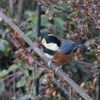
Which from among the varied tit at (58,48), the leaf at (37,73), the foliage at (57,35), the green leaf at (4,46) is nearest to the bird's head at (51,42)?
the varied tit at (58,48)

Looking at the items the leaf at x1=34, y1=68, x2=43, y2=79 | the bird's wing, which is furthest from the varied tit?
the leaf at x1=34, y1=68, x2=43, y2=79

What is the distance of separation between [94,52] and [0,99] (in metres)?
1.18

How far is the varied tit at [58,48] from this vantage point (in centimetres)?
145

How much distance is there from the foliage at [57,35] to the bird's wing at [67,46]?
0.05 meters

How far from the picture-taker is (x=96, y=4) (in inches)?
60.3

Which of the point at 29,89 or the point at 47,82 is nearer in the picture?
the point at 47,82

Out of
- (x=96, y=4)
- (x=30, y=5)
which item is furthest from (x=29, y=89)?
(x=30, y=5)

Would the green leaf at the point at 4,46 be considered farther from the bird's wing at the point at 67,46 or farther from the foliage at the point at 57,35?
the bird's wing at the point at 67,46

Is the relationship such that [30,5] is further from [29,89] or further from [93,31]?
[29,89]

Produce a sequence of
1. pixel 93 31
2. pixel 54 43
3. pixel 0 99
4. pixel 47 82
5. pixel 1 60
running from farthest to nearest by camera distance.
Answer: pixel 1 60, pixel 93 31, pixel 0 99, pixel 47 82, pixel 54 43

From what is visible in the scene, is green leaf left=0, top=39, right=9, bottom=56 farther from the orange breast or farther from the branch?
the branch

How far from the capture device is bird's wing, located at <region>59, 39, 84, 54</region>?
5.00 ft

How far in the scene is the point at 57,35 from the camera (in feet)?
8.64

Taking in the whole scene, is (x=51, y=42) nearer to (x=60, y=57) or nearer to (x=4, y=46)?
(x=60, y=57)
